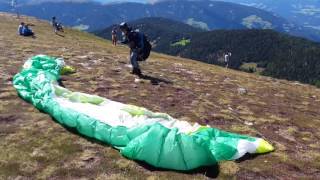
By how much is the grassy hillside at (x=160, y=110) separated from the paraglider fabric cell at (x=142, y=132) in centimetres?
34

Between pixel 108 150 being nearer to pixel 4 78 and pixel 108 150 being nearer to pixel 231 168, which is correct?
pixel 231 168

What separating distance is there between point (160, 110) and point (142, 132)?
6.85m

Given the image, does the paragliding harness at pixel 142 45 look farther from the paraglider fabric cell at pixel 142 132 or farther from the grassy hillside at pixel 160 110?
the paraglider fabric cell at pixel 142 132

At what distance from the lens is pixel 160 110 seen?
2172 centimetres

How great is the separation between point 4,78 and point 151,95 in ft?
28.5

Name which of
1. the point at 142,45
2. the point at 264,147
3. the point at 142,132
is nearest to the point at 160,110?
the point at 264,147

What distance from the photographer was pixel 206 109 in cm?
2288

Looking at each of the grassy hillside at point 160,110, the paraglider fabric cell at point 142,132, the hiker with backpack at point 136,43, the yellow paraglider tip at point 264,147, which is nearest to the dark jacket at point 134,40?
the hiker with backpack at point 136,43

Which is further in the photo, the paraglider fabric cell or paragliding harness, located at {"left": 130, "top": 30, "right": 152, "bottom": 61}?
paragliding harness, located at {"left": 130, "top": 30, "right": 152, "bottom": 61}

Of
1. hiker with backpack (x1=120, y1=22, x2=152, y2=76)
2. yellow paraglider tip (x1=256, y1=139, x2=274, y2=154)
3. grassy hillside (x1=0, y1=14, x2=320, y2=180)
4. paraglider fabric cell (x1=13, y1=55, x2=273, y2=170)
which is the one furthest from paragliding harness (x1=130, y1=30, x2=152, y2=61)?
yellow paraglider tip (x1=256, y1=139, x2=274, y2=154)

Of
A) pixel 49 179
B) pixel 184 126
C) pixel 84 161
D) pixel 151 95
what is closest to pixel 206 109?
pixel 151 95

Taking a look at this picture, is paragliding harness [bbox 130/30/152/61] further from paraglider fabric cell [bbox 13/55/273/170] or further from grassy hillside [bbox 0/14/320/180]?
paraglider fabric cell [bbox 13/55/273/170]

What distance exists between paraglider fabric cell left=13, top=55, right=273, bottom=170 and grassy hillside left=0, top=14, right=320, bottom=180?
0.34m

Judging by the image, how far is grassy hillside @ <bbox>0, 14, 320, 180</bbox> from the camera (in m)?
14.2
